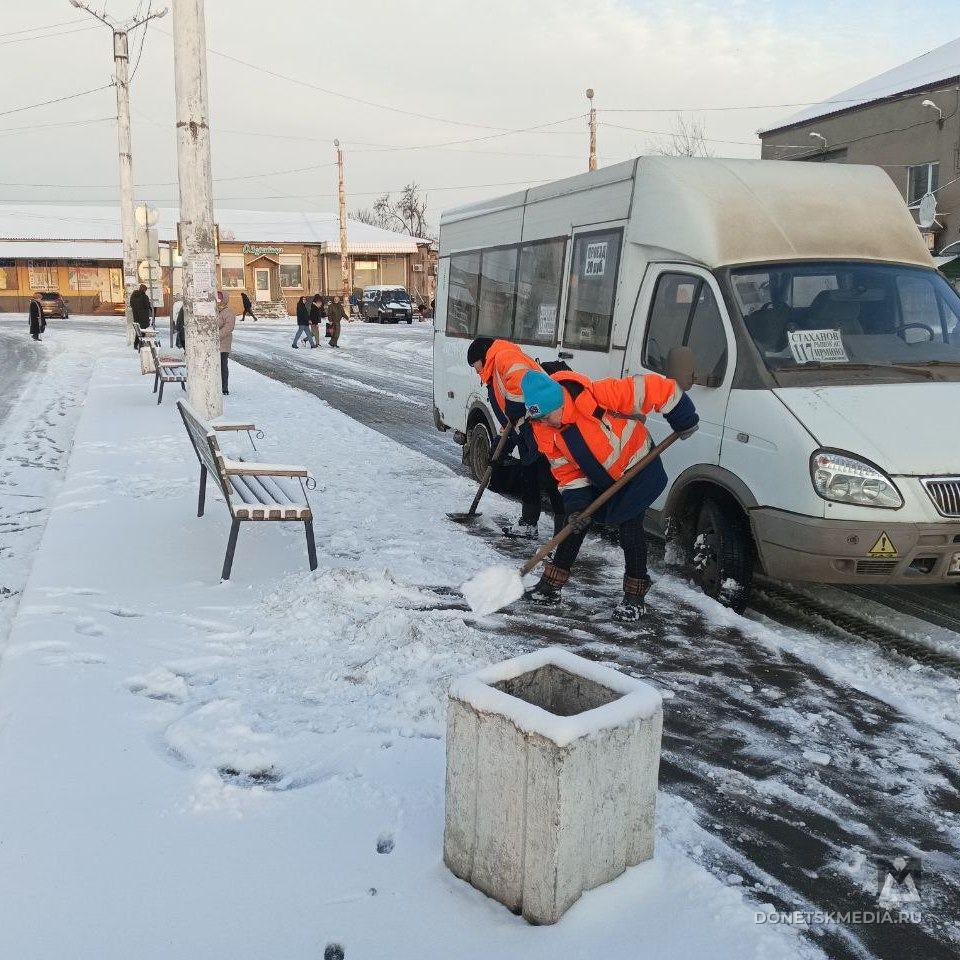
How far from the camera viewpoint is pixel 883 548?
4.51 meters

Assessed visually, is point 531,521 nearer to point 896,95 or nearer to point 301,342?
point 301,342

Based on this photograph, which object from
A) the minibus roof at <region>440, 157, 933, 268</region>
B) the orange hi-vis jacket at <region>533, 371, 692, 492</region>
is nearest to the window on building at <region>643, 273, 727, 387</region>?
the minibus roof at <region>440, 157, 933, 268</region>

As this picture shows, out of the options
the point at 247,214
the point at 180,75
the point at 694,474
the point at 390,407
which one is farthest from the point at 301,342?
the point at 247,214

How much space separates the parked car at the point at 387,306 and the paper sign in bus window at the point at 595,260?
112 feet

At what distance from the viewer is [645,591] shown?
5258 mm

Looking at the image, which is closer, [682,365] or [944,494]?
[944,494]

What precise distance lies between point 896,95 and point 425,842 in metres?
29.9

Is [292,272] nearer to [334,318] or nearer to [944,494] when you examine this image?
[334,318]

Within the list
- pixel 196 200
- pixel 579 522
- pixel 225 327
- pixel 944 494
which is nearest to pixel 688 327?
pixel 579 522

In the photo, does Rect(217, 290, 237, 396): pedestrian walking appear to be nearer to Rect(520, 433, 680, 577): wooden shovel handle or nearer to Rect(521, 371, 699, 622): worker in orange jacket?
Rect(521, 371, 699, 622): worker in orange jacket

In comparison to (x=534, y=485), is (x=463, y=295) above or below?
above

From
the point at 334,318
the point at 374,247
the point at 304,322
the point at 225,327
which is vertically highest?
the point at 374,247

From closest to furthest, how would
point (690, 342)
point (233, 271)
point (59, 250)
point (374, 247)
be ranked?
1. point (690, 342)
2. point (374, 247)
3. point (59, 250)
4. point (233, 271)

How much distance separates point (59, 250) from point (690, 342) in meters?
52.0
